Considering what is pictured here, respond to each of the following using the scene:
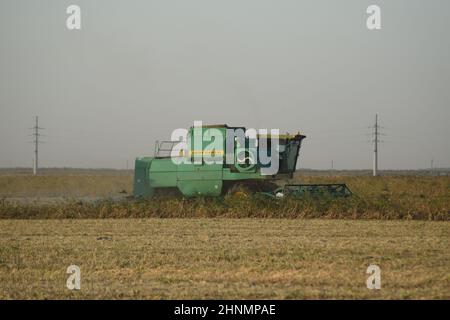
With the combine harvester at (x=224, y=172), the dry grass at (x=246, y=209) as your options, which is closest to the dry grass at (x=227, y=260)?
the dry grass at (x=246, y=209)

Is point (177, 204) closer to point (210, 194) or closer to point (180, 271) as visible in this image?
point (210, 194)

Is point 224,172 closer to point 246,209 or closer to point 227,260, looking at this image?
point 246,209

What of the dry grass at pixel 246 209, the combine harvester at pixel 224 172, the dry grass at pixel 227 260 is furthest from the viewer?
the combine harvester at pixel 224 172

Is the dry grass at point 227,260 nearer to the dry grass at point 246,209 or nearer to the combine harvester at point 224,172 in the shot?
the dry grass at point 246,209

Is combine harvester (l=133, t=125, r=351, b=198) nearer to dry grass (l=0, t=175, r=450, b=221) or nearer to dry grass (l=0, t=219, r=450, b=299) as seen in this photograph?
dry grass (l=0, t=175, r=450, b=221)

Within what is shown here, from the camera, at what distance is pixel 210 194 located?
1933 centimetres

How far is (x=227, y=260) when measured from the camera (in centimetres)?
983

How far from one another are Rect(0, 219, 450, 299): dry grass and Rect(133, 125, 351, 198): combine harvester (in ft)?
12.5

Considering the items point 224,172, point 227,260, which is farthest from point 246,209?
point 227,260

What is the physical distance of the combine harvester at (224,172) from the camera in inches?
746

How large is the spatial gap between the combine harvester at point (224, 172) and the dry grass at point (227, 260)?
3808 mm

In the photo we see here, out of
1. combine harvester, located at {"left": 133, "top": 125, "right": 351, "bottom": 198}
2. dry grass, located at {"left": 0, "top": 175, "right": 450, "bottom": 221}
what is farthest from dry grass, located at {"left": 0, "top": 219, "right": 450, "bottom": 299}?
combine harvester, located at {"left": 133, "top": 125, "right": 351, "bottom": 198}

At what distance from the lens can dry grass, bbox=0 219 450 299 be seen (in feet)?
25.5
